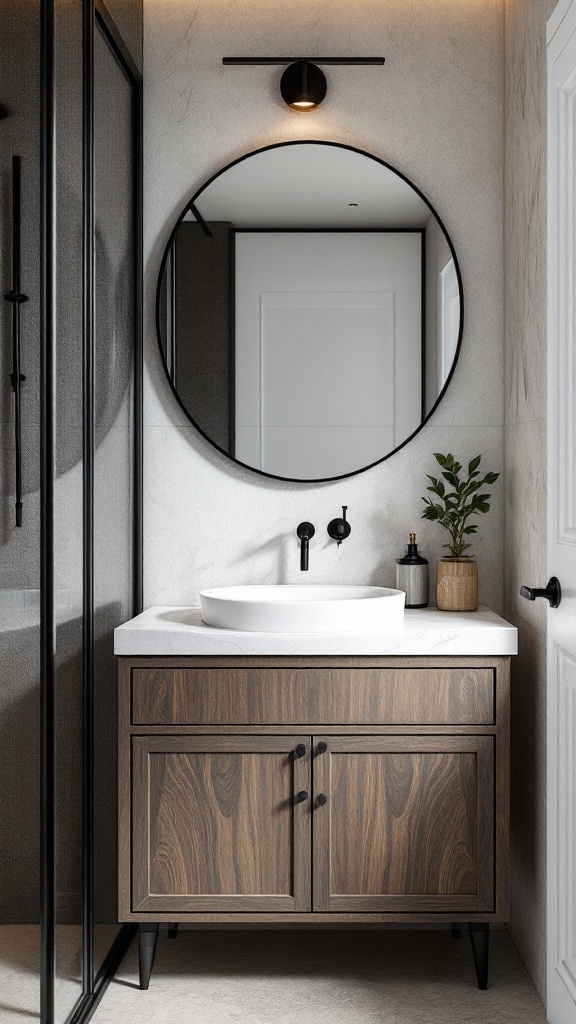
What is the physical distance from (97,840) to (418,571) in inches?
41.5

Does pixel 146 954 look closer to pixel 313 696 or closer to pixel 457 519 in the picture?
pixel 313 696

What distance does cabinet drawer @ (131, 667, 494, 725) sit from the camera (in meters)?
2.12

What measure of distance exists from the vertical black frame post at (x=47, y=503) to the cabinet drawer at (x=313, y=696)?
372 mm

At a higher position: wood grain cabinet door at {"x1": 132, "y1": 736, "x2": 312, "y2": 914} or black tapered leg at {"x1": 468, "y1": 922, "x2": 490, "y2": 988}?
wood grain cabinet door at {"x1": 132, "y1": 736, "x2": 312, "y2": 914}

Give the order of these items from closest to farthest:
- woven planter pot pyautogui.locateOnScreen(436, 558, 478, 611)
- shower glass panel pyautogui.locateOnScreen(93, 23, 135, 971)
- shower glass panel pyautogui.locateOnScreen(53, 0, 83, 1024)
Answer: shower glass panel pyautogui.locateOnScreen(53, 0, 83, 1024)
shower glass panel pyautogui.locateOnScreen(93, 23, 135, 971)
woven planter pot pyautogui.locateOnScreen(436, 558, 478, 611)

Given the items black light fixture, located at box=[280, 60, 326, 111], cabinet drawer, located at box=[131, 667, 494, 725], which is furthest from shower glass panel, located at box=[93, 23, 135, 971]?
black light fixture, located at box=[280, 60, 326, 111]

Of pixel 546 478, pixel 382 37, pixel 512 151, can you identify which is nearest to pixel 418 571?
pixel 546 478

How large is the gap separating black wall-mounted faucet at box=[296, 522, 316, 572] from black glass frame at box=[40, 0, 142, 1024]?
45cm

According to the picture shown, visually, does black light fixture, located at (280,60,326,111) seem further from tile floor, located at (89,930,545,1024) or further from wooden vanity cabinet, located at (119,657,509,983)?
tile floor, located at (89,930,545,1024)

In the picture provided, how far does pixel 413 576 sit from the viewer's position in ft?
8.24

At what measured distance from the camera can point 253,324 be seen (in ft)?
8.48

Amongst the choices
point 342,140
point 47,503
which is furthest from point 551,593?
point 342,140

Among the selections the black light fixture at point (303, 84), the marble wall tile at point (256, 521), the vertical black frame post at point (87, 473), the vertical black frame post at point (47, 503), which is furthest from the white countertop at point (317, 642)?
the black light fixture at point (303, 84)

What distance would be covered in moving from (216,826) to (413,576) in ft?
2.73
